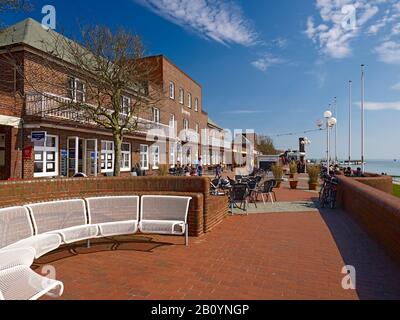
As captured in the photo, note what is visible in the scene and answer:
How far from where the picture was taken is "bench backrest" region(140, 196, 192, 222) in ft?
18.3

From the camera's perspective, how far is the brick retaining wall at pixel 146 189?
570 centimetres

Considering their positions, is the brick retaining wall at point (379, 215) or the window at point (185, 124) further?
the window at point (185, 124)

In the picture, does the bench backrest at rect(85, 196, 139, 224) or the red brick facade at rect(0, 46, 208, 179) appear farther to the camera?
the red brick facade at rect(0, 46, 208, 179)

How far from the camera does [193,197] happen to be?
6031 mm

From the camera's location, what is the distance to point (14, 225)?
13.0ft

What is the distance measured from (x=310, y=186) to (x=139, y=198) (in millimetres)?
13169

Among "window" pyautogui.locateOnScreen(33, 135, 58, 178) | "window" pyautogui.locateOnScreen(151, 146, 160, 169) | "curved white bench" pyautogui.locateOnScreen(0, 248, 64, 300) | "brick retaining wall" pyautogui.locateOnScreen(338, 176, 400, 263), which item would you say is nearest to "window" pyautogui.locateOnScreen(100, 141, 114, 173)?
"window" pyautogui.locateOnScreen(33, 135, 58, 178)

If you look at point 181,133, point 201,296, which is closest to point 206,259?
point 201,296

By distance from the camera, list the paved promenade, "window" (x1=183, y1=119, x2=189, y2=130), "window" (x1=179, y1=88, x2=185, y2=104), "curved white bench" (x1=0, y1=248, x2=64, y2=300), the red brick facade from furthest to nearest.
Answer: "window" (x1=183, y1=119, x2=189, y2=130) < "window" (x1=179, y1=88, x2=185, y2=104) < the red brick facade < the paved promenade < "curved white bench" (x1=0, y1=248, x2=64, y2=300)

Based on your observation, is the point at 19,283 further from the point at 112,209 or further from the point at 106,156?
the point at 106,156

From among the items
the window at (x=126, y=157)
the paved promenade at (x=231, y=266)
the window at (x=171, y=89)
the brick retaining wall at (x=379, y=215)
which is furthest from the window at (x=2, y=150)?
the window at (x=171, y=89)

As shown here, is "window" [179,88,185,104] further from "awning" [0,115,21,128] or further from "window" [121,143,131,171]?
"awning" [0,115,21,128]

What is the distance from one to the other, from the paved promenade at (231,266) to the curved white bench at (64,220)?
1.25ft

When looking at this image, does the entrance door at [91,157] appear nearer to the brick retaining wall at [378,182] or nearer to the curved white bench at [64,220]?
the curved white bench at [64,220]
